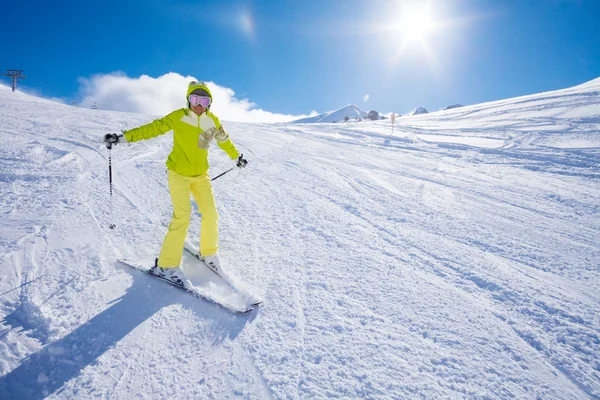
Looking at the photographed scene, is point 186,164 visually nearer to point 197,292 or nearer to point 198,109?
point 198,109

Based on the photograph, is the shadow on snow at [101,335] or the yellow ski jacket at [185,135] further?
the yellow ski jacket at [185,135]

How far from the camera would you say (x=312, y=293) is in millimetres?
2920

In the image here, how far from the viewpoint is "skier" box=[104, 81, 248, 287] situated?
3.12 metres

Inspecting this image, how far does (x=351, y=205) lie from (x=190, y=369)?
397 cm

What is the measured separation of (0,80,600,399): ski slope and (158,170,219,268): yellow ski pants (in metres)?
0.33

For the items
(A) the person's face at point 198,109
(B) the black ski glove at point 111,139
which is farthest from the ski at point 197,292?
(A) the person's face at point 198,109

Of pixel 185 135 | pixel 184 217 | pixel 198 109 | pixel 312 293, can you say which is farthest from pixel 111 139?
pixel 312 293

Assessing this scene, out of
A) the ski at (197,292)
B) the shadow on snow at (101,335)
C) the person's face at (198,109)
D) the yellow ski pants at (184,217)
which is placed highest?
the person's face at (198,109)

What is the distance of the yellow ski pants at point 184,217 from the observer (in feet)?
10.2

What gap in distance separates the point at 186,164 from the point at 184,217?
1.94ft

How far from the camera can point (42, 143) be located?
26.4ft

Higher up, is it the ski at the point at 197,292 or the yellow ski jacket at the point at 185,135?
the yellow ski jacket at the point at 185,135

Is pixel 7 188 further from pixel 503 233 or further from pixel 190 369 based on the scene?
pixel 503 233

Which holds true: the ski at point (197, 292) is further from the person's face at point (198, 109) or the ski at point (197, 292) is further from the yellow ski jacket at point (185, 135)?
the person's face at point (198, 109)
